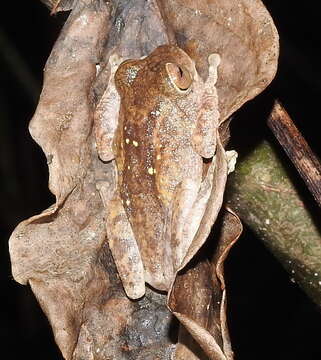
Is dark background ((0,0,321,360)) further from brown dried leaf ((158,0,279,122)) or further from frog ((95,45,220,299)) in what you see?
brown dried leaf ((158,0,279,122))

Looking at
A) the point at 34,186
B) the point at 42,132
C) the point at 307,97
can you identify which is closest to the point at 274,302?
the point at 307,97

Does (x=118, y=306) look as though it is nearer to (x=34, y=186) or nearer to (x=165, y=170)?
(x=165, y=170)

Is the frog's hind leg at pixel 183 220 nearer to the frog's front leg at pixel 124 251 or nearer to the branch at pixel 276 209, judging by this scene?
the frog's front leg at pixel 124 251

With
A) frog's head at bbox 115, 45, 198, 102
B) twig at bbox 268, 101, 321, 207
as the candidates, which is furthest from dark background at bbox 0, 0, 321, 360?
twig at bbox 268, 101, 321, 207

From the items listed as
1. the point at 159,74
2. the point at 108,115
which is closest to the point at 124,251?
the point at 108,115

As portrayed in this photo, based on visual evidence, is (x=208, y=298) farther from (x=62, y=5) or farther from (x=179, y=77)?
(x=62, y=5)

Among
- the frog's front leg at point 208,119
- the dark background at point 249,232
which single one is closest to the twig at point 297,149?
the frog's front leg at point 208,119
